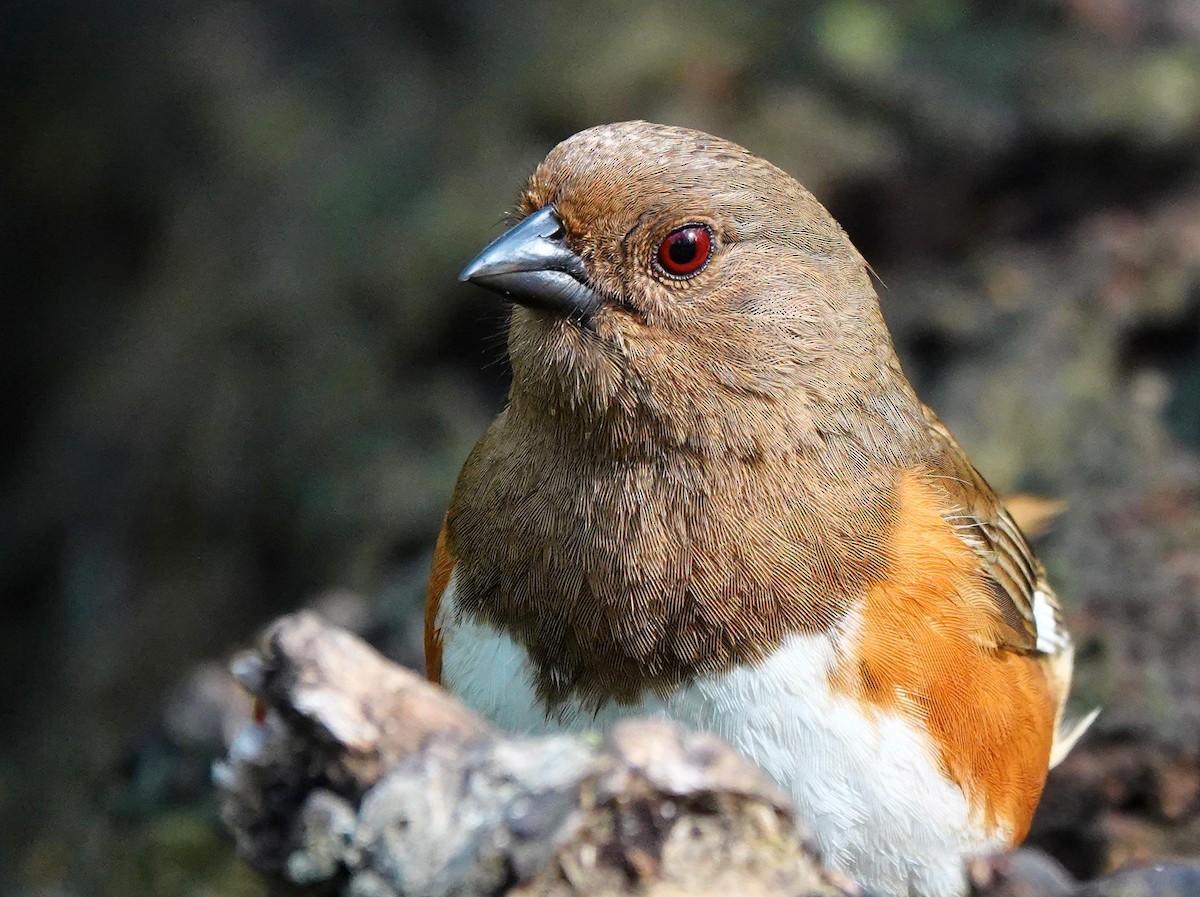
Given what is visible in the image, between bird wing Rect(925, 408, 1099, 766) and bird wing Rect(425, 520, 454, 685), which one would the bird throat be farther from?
bird wing Rect(925, 408, 1099, 766)

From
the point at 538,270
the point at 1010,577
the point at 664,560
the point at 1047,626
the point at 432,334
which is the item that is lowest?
the point at 1047,626

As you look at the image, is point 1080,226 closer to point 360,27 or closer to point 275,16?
point 360,27

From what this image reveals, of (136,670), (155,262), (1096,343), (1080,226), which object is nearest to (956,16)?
(1080,226)

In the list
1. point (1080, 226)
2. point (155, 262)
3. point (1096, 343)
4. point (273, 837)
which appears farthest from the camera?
point (155, 262)

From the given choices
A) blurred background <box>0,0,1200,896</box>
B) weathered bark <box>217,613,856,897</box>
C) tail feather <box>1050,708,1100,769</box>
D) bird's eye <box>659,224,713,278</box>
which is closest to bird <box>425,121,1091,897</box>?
bird's eye <box>659,224,713,278</box>

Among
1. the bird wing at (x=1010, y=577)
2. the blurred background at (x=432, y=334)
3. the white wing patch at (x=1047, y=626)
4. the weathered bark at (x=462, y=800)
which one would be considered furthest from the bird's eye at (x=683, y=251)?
the blurred background at (x=432, y=334)

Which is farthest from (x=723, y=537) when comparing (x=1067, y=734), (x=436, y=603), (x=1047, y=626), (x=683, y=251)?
(x=1067, y=734)

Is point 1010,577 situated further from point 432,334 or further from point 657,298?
point 432,334
